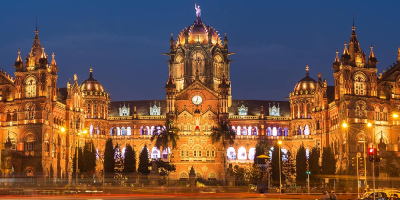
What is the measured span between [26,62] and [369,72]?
6464 centimetres

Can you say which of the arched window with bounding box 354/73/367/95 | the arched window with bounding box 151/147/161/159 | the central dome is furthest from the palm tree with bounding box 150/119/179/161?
the arched window with bounding box 354/73/367/95

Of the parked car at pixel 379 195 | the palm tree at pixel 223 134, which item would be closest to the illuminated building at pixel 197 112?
the palm tree at pixel 223 134

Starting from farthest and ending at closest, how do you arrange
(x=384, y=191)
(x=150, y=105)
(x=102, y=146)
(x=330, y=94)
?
(x=150, y=105) < (x=102, y=146) < (x=330, y=94) < (x=384, y=191)

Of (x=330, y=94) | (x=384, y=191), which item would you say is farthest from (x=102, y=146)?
(x=384, y=191)

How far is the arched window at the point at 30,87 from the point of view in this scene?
141875mm

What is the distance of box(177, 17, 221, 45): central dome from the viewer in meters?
176

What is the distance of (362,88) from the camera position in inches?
5566

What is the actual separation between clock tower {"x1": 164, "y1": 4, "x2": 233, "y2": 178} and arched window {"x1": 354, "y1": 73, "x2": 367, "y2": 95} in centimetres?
3229

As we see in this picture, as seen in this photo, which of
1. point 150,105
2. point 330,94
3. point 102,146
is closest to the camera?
point 330,94

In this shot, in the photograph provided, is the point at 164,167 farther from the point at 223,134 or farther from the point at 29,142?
the point at 29,142

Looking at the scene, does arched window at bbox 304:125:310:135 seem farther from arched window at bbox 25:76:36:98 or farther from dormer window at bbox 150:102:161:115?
arched window at bbox 25:76:36:98

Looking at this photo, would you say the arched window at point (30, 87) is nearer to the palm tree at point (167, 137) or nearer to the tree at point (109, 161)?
the tree at point (109, 161)

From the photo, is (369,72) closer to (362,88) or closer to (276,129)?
(362,88)

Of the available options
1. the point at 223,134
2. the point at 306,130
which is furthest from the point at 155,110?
the point at 306,130
